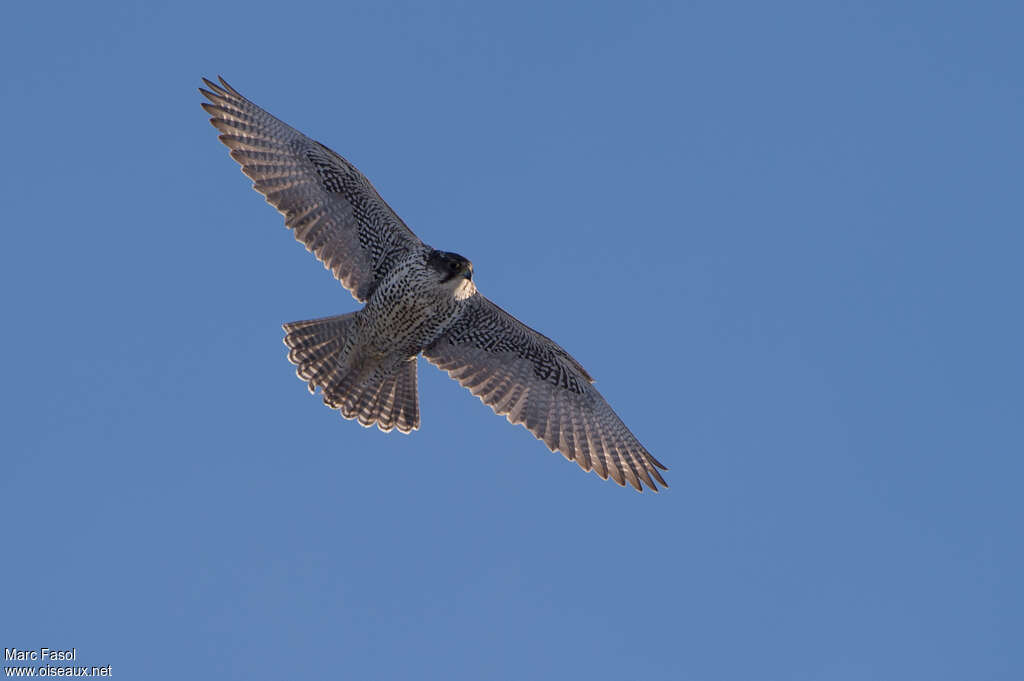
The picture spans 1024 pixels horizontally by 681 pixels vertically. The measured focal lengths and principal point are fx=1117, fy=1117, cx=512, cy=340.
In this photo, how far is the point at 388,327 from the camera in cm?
1088

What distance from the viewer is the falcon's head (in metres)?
10.4

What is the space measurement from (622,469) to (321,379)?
127 inches

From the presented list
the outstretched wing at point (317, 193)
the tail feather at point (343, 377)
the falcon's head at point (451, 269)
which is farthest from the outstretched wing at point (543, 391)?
the outstretched wing at point (317, 193)

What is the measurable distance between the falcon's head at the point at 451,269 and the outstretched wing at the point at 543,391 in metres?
0.89

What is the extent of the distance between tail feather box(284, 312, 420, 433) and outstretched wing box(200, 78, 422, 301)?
575 mm

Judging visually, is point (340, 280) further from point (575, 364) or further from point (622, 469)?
point (622, 469)

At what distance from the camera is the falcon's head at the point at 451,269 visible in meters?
10.4

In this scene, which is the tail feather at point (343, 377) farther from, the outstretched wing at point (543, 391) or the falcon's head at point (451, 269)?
the falcon's head at point (451, 269)

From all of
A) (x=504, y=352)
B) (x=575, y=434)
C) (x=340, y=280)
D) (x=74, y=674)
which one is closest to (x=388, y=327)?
(x=340, y=280)

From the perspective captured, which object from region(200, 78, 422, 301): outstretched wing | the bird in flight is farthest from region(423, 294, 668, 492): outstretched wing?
region(200, 78, 422, 301): outstretched wing

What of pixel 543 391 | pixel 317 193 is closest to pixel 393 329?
pixel 317 193

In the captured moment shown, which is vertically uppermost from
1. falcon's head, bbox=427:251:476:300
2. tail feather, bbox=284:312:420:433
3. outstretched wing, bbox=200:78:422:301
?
outstretched wing, bbox=200:78:422:301

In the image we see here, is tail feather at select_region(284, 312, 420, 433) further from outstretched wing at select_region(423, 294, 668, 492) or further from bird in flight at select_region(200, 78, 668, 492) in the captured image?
outstretched wing at select_region(423, 294, 668, 492)

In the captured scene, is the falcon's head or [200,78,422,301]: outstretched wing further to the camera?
[200,78,422,301]: outstretched wing
